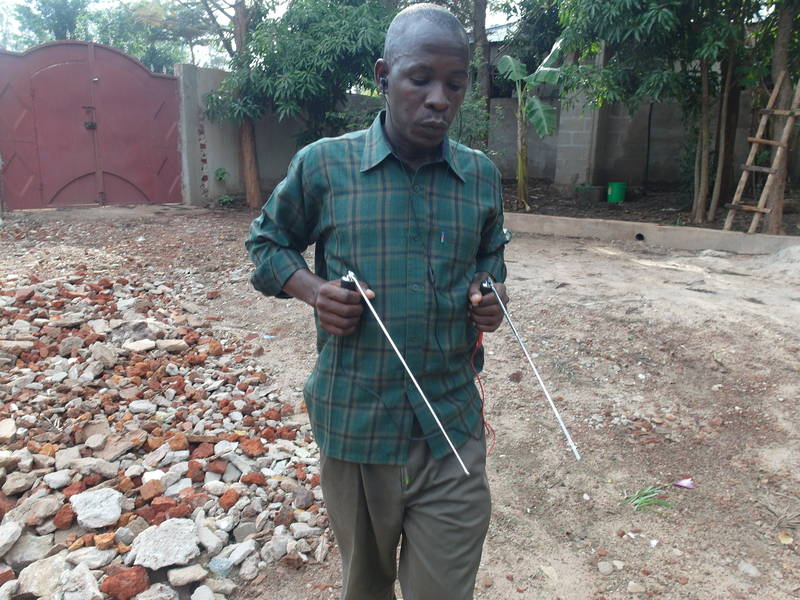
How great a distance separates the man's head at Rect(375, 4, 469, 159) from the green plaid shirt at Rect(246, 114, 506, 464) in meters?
0.09

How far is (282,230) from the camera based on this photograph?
1.71 meters

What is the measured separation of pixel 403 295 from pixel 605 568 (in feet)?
5.71

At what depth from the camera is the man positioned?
1.61 metres

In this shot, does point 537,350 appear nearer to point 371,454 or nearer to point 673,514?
point 673,514

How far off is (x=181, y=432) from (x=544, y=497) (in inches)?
73.9

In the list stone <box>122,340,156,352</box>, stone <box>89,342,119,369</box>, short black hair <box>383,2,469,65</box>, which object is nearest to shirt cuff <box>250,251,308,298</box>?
short black hair <box>383,2,469,65</box>

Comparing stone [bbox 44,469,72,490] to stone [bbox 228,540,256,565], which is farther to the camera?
stone [bbox 44,469,72,490]

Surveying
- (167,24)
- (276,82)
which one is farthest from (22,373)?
(167,24)

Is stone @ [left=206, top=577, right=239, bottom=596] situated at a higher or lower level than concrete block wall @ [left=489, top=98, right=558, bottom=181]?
lower

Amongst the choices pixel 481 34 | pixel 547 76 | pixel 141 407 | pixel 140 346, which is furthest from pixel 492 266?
pixel 481 34

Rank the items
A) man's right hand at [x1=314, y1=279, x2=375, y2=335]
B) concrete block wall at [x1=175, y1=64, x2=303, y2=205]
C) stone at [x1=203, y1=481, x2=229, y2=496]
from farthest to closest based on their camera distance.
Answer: concrete block wall at [x1=175, y1=64, x2=303, y2=205], stone at [x1=203, y1=481, x2=229, y2=496], man's right hand at [x1=314, y1=279, x2=375, y2=335]

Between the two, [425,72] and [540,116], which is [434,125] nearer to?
[425,72]

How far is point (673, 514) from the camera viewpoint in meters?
3.01

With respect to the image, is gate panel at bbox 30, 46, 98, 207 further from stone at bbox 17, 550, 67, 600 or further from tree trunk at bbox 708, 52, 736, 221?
tree trunk at bbox 708, 52, 736, 221
